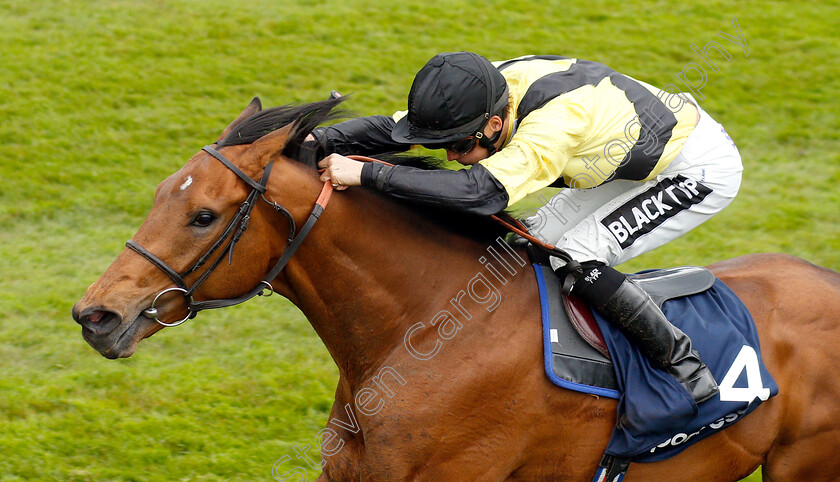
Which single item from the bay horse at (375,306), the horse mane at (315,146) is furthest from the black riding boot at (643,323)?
the horse mane at (315,146)

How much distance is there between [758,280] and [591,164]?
1037 mm

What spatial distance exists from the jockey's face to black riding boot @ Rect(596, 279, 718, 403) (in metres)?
0.70

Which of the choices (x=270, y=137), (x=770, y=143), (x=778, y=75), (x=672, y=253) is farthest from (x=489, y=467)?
(x=778, y=75)

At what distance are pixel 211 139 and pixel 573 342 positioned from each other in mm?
6758

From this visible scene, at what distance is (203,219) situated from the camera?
2.83 metres

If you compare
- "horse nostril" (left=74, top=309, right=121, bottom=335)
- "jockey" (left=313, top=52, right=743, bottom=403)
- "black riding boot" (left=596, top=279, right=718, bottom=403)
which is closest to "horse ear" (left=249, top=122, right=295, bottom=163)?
"jockey" (left=313, top=52, right=743, bottom=403)

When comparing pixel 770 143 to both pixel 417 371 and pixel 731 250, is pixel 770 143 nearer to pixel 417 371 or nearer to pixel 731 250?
pixel 731 250

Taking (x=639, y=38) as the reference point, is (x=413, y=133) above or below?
above

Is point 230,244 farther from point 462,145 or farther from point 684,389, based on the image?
point 684,389

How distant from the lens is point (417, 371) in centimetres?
305

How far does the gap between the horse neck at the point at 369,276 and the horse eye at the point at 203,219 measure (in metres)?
0.33

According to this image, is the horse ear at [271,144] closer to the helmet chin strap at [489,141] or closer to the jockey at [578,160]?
the jockey at [578,160]

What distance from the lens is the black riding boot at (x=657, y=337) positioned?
3162 millimetres

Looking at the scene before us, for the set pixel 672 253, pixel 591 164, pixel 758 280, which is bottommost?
pixel 672 253
